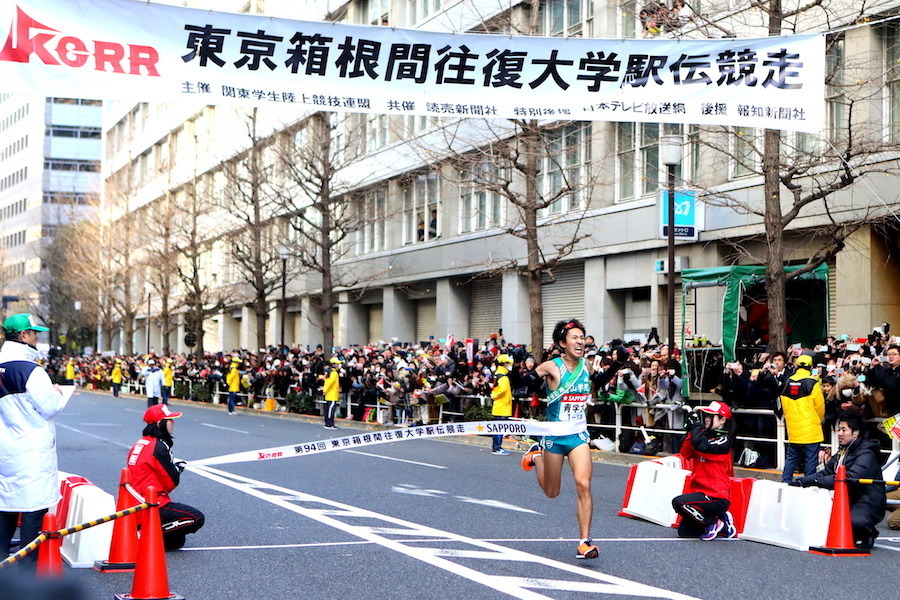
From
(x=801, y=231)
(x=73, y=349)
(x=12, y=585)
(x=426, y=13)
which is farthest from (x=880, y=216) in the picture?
(x=73, y=349)

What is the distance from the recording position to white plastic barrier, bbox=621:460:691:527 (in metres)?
11.9

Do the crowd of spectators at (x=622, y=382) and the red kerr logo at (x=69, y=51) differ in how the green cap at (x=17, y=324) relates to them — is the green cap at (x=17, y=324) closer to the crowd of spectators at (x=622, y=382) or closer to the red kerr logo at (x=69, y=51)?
the red kerr logo at (x=69, y=51)

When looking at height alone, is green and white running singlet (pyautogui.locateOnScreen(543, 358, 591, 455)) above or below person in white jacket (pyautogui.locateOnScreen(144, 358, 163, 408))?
above

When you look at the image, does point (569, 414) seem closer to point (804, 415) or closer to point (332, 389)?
point (804, 415)

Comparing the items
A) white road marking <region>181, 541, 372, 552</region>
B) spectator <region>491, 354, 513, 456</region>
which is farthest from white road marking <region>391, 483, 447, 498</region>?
spectator <region>491, 354, 513, 456</region>

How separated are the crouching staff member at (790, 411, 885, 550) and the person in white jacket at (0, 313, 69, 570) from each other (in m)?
7.18

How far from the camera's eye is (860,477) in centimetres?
1077

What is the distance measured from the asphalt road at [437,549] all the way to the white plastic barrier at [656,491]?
0.69 feet

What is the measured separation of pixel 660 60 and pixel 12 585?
10.7m

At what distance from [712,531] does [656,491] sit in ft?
3.94

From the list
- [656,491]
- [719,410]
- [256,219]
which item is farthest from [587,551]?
[256,219]

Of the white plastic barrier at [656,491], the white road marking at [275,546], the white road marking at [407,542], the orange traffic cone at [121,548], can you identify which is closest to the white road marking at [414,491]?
the white plastic barrier at [656,491]

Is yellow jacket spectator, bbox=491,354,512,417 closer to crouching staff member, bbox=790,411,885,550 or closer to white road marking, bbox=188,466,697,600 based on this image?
white road marking, bbox=188,466,697,600

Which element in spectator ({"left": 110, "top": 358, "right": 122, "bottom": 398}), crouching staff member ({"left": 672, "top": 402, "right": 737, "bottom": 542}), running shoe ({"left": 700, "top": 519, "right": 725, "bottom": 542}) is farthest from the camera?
spectator ({"left": 110, "top": 358, "right": 122, "bottom": 398})
